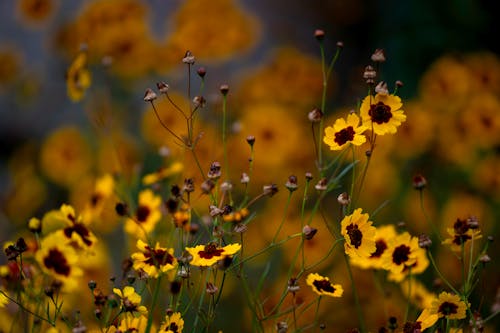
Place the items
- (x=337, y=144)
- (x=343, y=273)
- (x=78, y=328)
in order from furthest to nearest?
(x=343, y=273), (x=337, y=144), (x=78, y=328)

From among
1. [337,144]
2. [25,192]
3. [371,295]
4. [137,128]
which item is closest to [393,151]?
[371,295]

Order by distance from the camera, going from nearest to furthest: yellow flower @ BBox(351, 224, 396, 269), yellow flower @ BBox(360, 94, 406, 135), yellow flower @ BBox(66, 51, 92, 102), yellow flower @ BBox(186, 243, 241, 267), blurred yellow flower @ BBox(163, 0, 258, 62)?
1. yellow flower @ BBox(186, 243, 241, 267)
2. yellow flower @ BBox(360, 94, 406, 135)
3. yellow flower @ BBox(351, 224, 396, 269)
4. yellow flower @ BBox(66, 51, 92, 102)
5. blurred yellow flower @ BBox(163, 0, 258, 62)

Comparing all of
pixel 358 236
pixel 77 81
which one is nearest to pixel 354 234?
pixel 358 236

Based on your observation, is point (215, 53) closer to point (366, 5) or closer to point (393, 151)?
point (393, 151)

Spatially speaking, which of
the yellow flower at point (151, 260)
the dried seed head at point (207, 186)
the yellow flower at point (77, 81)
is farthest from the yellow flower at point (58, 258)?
the yellow flower at point (77, 81)

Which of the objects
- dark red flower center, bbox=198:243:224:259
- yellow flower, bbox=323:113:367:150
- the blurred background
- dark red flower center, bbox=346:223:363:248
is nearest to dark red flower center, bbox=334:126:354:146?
yellow flower, bbox=323:113:367:150

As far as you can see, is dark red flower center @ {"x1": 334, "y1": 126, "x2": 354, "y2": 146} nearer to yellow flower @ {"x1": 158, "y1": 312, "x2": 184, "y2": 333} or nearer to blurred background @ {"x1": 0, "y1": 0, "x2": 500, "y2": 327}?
yellow flower @ {"x1": 158, "y1": 312, "x2": 184, "y2": 333}

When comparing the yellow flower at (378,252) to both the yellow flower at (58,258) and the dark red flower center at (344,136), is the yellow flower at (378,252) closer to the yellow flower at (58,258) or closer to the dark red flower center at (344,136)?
the dark red flower center at (344,136)
